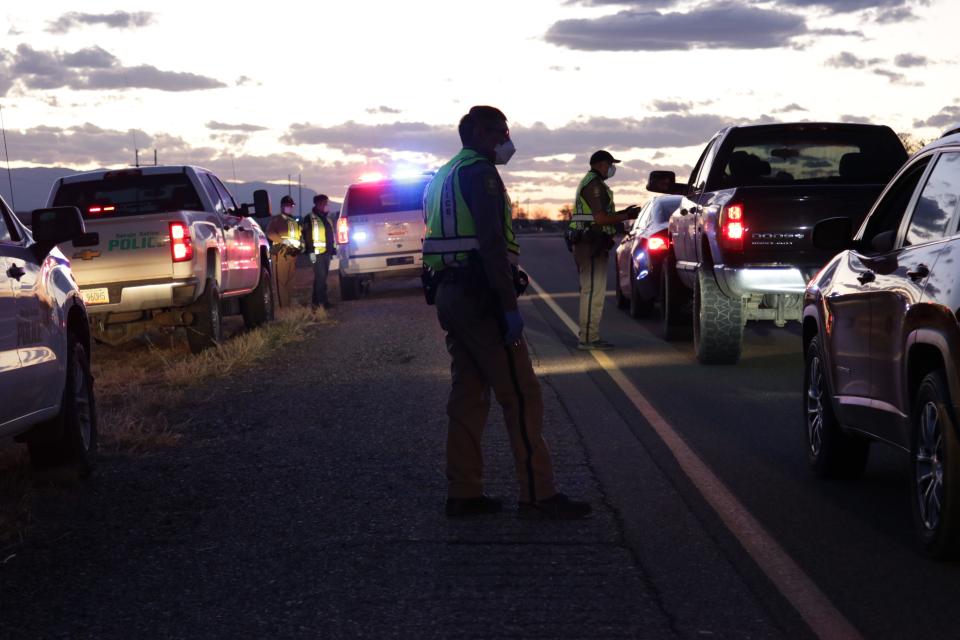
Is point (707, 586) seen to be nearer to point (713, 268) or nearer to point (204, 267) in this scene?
point (713, 268)

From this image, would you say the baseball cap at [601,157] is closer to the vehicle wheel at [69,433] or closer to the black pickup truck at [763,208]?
the black pickup truck at [763,208]

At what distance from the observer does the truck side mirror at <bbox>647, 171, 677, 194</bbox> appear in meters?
12.9

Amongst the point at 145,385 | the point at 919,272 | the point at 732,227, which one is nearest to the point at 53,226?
the point at 919,272

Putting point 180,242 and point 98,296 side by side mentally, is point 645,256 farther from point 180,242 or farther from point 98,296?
point 98,296

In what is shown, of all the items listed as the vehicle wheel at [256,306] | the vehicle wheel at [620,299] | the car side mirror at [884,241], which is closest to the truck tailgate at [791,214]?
the car side mirror at [884,241]

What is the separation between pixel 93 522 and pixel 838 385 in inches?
151

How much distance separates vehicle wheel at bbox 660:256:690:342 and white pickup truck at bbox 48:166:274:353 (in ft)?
15.8

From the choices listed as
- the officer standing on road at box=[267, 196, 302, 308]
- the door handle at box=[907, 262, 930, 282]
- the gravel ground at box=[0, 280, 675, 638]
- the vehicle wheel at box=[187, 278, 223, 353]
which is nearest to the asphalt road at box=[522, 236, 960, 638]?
the gravel ground at box=[0, 280, 675, 638]

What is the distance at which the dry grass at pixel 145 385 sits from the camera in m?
7.79

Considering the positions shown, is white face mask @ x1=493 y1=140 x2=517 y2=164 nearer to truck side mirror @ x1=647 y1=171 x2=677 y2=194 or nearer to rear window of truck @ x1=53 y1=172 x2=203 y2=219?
truck side mirror @ x1=647 y1=171 x2=677 y2=194

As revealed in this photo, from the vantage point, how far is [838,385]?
727cm

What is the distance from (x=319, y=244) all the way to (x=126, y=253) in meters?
8.72

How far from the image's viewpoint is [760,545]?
623cm

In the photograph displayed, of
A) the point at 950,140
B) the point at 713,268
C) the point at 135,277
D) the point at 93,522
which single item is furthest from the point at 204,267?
the point at 950,140
